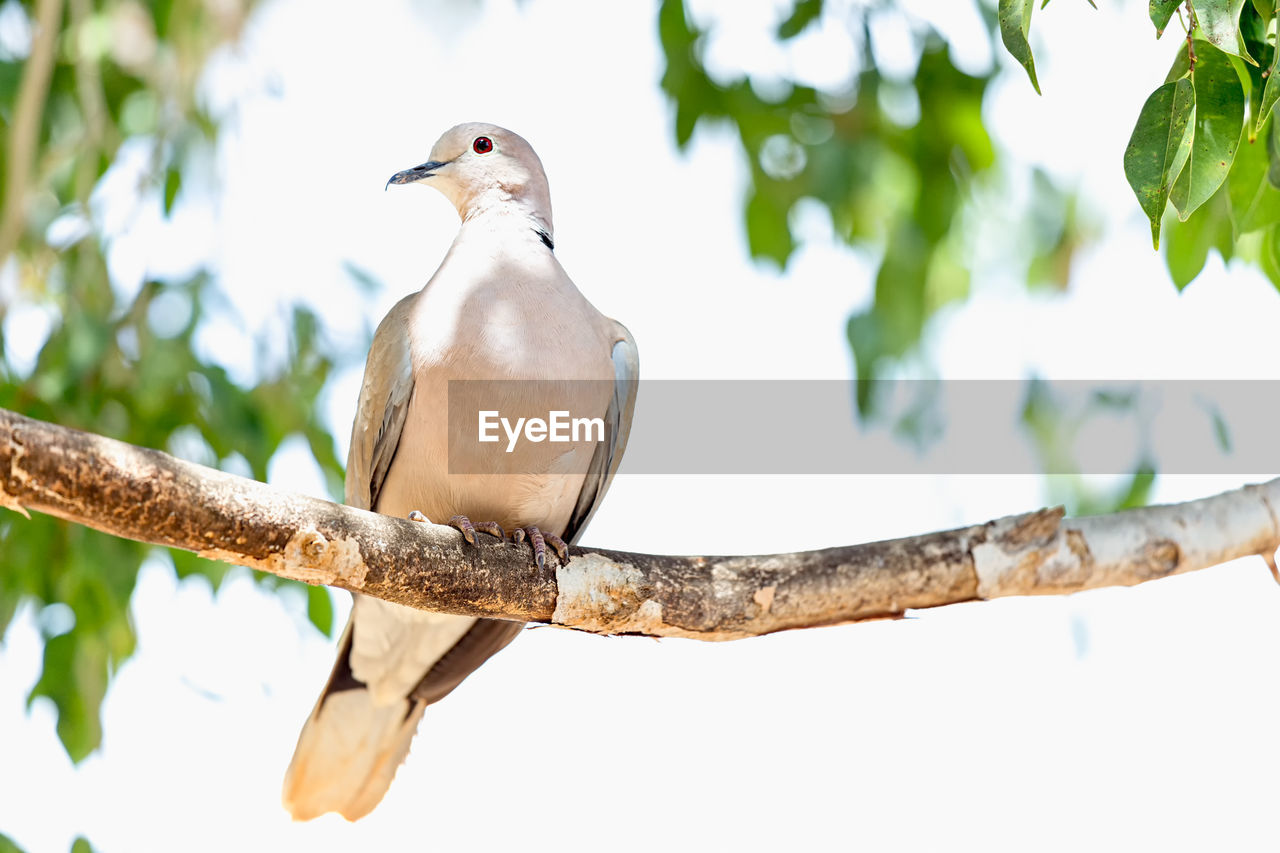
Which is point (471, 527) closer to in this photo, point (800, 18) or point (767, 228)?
point (767, 228)

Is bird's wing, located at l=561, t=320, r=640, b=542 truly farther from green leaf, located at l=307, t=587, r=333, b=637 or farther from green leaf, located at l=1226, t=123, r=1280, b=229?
green leaf, located at l=1226, t=123, r=1280, b=229

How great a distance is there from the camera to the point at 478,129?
93.4 inches

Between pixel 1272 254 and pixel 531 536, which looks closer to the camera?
pixel 1272 254

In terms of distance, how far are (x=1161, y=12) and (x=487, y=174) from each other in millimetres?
1442

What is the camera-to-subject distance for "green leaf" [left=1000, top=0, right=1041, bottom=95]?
111 centimetres

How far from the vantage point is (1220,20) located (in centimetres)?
108

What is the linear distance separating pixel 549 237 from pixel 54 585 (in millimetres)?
1462

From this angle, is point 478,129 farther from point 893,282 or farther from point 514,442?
point 893,282

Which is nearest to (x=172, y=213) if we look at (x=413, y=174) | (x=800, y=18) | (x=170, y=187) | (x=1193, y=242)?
(x=170, y=187)

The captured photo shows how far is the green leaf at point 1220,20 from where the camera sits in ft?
3.52

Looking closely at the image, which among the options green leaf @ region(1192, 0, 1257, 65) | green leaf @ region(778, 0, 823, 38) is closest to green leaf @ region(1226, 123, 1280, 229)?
green leaf @ region(1192, 0, 1257, 65)

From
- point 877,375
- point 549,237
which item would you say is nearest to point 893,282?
point 877,375

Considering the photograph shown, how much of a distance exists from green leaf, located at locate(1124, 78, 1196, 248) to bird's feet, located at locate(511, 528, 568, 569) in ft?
3.72

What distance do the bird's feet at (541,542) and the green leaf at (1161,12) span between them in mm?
1219
